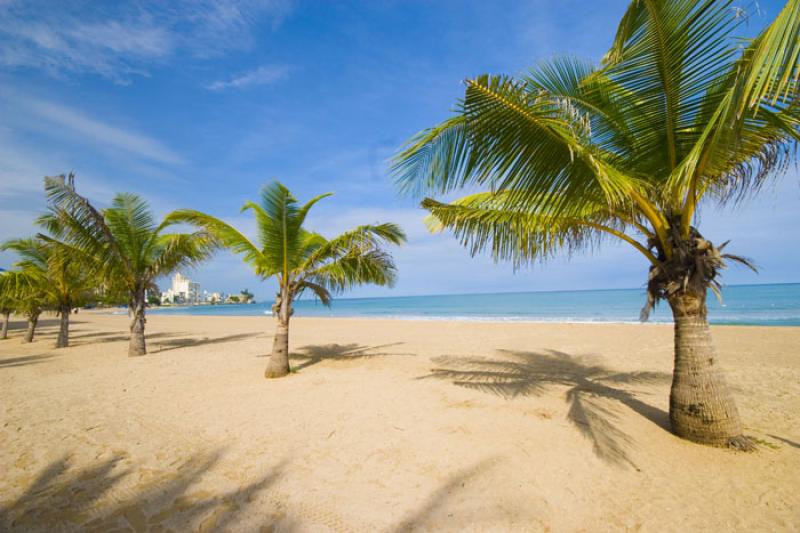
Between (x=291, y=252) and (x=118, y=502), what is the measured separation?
5367 millimetres

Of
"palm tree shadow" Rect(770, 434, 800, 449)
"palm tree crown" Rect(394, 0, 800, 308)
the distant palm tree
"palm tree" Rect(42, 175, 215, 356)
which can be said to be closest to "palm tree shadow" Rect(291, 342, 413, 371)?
"palm tree" Rect(42, 175, 215, 356)

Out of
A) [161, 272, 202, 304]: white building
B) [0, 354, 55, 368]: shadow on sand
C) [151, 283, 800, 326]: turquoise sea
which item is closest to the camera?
[0, 354, 55, 368]: shadow on sand

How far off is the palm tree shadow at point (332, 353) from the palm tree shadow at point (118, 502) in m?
4.85

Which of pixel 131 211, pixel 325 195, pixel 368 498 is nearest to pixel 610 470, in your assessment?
pixel 368 498

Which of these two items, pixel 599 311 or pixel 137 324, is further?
pixel 599 311

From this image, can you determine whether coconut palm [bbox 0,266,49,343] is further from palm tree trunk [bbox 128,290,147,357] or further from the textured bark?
the textured bark

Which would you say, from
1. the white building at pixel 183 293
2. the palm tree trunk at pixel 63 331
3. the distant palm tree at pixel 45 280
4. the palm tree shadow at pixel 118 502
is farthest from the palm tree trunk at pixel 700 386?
the white building at pixel 183 293

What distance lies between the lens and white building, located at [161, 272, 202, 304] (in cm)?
13712

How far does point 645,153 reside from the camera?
389cm

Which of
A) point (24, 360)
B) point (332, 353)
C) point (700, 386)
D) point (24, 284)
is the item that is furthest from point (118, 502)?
point (24, 284)

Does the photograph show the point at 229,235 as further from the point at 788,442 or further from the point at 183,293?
the point at 183,293

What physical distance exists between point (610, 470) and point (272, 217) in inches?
278

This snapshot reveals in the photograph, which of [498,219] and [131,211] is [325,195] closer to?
[498,219]

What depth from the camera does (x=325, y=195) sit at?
7.57 meters
